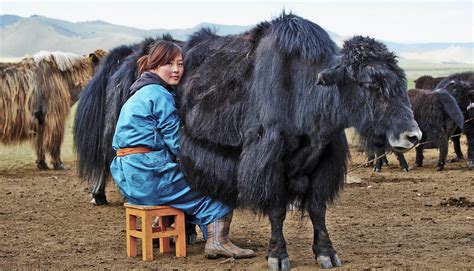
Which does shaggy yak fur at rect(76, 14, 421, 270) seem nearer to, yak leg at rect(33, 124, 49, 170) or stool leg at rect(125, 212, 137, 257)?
stool leg at rect(125, 212, 137, 257)

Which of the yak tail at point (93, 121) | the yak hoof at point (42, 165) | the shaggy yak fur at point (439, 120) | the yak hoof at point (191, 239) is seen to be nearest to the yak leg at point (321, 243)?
the yak hoof at point (191, 239)

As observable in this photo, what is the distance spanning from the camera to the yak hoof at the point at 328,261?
459 cm

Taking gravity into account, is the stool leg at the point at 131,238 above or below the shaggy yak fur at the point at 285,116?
below

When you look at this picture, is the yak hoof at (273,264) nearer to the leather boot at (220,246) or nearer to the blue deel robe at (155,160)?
the leather boot at (220,246)

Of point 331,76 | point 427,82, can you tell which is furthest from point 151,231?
point 427,82

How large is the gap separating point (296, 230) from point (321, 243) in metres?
1.38

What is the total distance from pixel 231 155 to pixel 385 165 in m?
7.22

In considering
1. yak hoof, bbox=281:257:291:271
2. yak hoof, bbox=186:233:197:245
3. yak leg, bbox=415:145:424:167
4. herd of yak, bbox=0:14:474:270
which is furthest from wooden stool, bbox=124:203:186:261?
yak leg, bbox=415:145:424:167

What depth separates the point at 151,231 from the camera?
16.3ft

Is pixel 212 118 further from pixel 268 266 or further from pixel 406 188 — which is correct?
pixel 406 188

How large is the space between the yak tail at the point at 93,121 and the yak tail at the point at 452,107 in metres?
5.73

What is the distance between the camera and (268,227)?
6.25 m

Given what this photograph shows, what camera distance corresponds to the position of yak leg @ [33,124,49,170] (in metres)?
11.1

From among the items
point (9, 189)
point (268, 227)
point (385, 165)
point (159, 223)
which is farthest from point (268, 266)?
point (385, 165)
